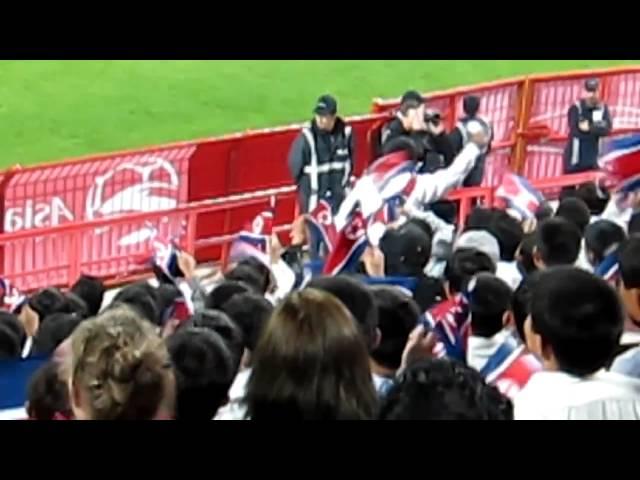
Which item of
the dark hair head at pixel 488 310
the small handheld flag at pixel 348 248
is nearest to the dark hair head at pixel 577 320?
the dark hair head at pixel 488 310

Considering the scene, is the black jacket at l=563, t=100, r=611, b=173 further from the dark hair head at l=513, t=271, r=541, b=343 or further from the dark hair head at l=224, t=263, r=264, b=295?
the dark hair head at l=513, t=271, r=541, b=343

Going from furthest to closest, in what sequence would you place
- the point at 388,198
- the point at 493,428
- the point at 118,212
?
the point at 118,212
the point at 388,198
the point at 493,428

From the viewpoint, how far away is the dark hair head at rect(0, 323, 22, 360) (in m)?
5.65

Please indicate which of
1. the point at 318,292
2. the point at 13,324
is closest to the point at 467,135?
the point at 13,324

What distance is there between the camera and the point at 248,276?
6.75m

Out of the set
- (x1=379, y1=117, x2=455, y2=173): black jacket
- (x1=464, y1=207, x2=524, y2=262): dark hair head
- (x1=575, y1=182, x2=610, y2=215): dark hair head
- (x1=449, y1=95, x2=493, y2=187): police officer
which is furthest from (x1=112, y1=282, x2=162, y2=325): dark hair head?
(x1=449, y1=95, x2=493, y2=187): police officer

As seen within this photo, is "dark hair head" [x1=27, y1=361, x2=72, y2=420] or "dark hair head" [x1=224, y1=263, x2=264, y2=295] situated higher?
"dark hair head" [x1=27, y1=361, x2=72, y2=420]

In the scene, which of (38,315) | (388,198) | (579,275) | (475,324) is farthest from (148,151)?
(579,275)

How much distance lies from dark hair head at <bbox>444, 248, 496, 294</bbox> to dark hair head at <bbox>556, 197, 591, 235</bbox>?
3.08ft

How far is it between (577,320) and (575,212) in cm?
385

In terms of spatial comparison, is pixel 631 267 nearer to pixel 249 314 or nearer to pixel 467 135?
pixel 249 314

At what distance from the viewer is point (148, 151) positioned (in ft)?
37.0

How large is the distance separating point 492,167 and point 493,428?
9817mm
